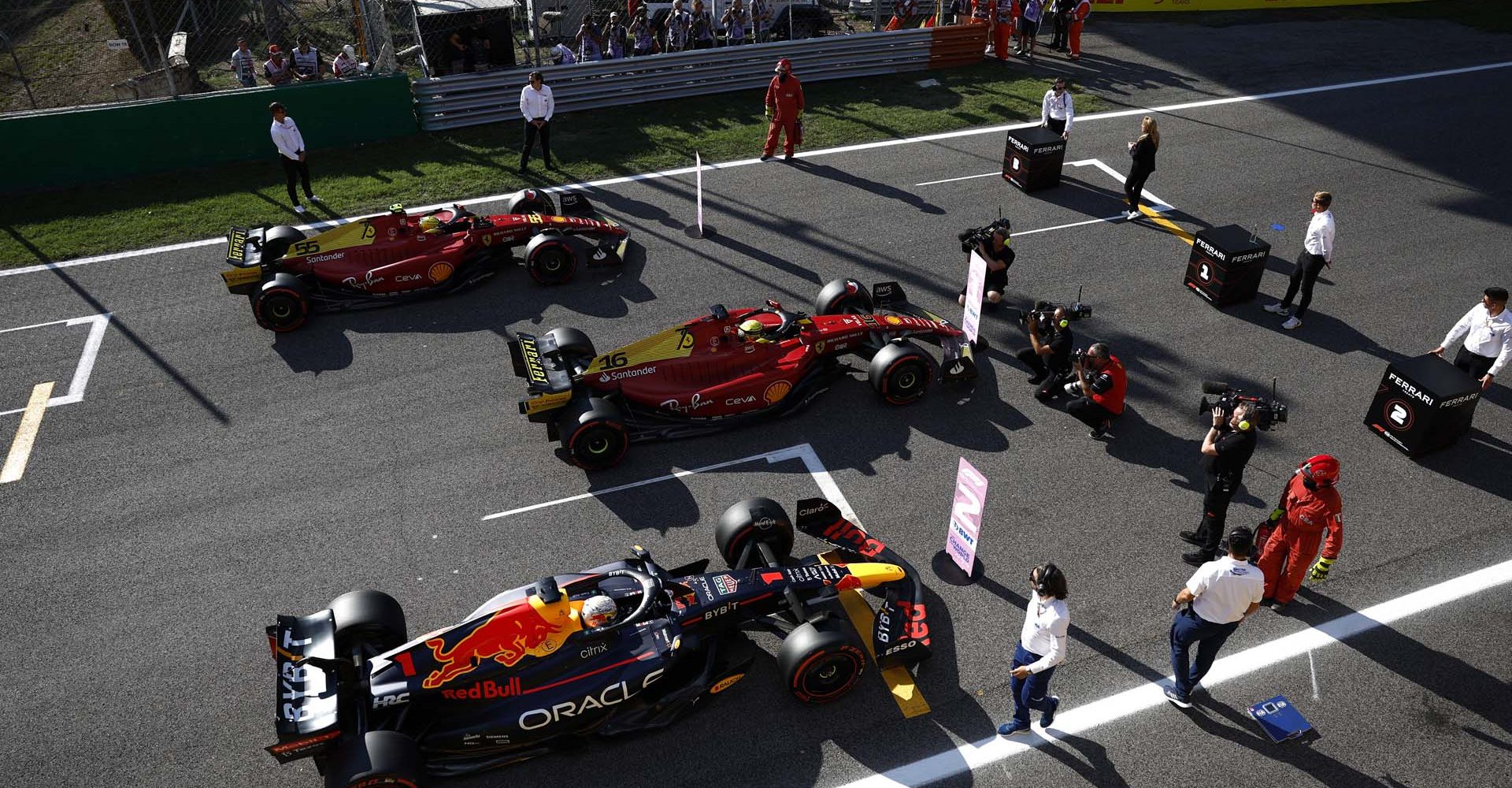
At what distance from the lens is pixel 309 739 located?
6102 millimetres

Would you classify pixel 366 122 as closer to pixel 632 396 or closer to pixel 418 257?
pixel 418 257

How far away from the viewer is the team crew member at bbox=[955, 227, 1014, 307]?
12094mm

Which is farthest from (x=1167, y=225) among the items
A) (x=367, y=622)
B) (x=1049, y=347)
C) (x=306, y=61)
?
(x=306, y=61)

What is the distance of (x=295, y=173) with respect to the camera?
1522 cm

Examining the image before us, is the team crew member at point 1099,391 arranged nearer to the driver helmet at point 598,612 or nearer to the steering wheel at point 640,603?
the steering wheel at point 640,603

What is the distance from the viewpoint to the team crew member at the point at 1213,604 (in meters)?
6.68

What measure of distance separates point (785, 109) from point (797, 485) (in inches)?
359

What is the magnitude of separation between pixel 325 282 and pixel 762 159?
8043mm

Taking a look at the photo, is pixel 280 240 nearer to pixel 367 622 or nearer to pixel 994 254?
pixel 367 622

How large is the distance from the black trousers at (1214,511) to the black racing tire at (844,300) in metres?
4.70

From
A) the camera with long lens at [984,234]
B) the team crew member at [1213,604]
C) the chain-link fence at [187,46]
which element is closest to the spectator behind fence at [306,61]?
the chain-link fence at [187,46]

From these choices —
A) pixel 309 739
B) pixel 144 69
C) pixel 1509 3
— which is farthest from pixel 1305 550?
pixel 1509 3

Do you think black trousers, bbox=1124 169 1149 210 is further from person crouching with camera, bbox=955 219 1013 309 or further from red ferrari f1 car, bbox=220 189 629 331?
red ferrari f1 car, bbox=220 189 629 331

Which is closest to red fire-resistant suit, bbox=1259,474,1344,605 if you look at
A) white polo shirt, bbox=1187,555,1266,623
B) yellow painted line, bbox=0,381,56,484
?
white polo shirt, bbox=1187,555,1266,623
